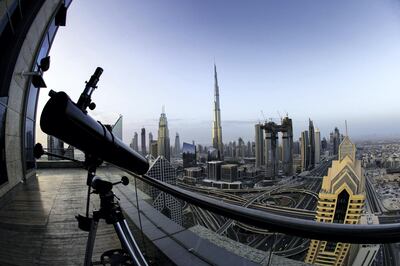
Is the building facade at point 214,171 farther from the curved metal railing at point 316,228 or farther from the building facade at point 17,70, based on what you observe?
the curved metal railing at point 316,228

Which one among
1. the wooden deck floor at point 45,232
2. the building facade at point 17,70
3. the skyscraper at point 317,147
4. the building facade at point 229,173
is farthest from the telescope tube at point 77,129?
the skyscraper at point 317,147

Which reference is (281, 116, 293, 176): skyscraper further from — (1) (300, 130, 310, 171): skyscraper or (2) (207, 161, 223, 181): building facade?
(2) (207, 161, 223, 181): building facade

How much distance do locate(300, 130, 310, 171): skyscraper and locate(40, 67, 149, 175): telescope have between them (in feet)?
75.6

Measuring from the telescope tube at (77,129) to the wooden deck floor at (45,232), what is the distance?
1.95 metres

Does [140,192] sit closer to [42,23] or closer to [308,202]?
[42,23]

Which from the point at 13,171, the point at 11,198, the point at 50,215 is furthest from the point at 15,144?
the point at 50,215

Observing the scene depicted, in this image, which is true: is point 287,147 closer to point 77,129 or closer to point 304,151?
point 304,151

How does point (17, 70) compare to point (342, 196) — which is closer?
point (17, 70)

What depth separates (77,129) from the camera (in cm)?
116

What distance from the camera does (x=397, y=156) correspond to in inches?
677

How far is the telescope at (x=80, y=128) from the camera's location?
42.9 inches

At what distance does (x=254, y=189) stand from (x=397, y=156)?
386 inches

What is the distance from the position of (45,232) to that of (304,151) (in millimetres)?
23667

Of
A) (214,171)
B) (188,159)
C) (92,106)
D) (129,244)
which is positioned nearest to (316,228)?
(129,244)
